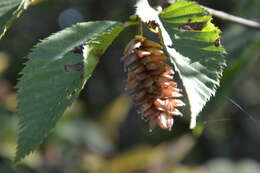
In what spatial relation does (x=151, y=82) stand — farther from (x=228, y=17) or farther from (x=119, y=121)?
(x=119, y=121)

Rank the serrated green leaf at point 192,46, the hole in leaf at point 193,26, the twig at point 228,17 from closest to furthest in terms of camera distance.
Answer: the serrated green leaf at point 192,46 → the hole in leaf at point 193,26 → the twig at point 228,17

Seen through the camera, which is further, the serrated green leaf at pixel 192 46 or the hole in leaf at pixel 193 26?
the hole in leaf at pixel 193 26

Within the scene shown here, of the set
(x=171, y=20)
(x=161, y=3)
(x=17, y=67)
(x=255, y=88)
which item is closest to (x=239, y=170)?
(x=255, y=88)

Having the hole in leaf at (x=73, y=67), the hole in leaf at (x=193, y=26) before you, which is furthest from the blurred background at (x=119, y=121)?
the hole in leaf at (x=73, y=67)

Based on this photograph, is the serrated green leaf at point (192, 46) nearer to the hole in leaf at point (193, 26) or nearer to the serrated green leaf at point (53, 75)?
the hole in leaf at point (193, 26)

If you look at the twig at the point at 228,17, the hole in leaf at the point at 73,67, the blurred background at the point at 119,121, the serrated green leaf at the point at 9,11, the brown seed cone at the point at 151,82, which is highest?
the serrated green leaf at the point at 9,11

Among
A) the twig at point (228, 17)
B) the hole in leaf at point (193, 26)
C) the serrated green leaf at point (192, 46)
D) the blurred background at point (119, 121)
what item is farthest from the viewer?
the blurred background at point (119, 121)

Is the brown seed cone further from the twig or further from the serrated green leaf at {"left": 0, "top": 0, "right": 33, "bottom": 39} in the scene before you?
the twig
